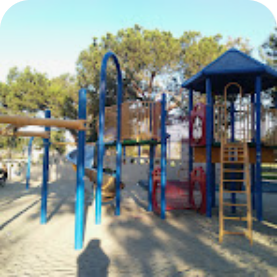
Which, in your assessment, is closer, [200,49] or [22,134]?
[22,134]

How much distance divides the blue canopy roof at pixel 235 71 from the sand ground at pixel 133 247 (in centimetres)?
424

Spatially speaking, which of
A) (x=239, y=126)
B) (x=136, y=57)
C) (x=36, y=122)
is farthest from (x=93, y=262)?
(x=136, y=57)

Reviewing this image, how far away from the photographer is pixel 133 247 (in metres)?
5.68

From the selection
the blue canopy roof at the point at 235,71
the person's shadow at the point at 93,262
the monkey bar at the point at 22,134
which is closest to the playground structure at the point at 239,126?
the blue canopy roof at the point at 235,71

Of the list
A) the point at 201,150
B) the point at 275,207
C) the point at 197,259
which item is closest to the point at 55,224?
the point at 197,259

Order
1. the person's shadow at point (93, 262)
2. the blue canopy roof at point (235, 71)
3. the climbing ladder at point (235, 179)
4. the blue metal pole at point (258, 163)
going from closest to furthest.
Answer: the person's shadow at point (93, 262)
the climbing ladder at point (235, 179)
the blue metal pole at point (258, 163)
the blue canopy roof at point (235, 71)

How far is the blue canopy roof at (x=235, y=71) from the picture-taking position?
8516 millimetres

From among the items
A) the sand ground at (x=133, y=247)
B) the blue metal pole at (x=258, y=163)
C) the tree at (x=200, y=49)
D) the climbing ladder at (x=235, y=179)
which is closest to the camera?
the sand ground at (x=133, y=247)

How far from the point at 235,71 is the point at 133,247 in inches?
226

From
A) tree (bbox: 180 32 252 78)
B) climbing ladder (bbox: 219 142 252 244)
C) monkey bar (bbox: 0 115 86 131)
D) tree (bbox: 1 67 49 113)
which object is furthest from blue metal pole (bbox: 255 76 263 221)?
tree (bbox: 1 67 49 113)

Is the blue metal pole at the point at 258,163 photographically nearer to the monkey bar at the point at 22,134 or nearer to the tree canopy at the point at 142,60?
the monkey bar at the point at 22,134

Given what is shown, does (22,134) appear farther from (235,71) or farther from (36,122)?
(235,71)

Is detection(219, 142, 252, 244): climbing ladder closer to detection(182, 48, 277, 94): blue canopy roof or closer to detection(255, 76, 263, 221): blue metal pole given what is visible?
detection(255, 76, 263, 221): blue metal pole

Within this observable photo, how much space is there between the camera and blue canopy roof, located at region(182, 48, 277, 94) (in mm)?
8516
